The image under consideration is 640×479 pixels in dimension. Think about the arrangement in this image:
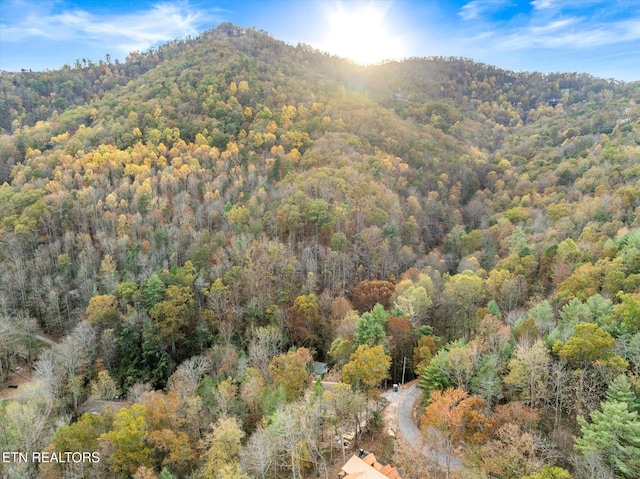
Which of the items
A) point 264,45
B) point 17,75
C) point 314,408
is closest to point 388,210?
point 314,408

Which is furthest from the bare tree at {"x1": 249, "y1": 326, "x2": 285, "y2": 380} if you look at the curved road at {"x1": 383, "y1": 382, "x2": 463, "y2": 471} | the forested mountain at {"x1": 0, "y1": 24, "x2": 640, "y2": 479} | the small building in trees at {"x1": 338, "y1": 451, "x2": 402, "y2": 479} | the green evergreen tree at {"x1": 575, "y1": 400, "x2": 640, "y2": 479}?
the green evergreen tree at {"x1": 575, "y1": 400, "x2": 640, "y2": 479}

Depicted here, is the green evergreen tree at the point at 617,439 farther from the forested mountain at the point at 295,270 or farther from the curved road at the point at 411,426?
the curved road at the point at 411,426

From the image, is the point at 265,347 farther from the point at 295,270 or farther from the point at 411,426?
the point at 411,426

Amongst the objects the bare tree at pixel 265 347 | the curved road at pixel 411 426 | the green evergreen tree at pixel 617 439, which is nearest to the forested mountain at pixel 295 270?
the green evergreen tree at pixel 617 439

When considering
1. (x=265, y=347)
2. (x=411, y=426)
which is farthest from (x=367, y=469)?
(x=265, y=347)

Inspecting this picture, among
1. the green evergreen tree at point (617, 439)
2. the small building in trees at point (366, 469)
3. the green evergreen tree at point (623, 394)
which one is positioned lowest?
the small building in trees at point (366, 469)
